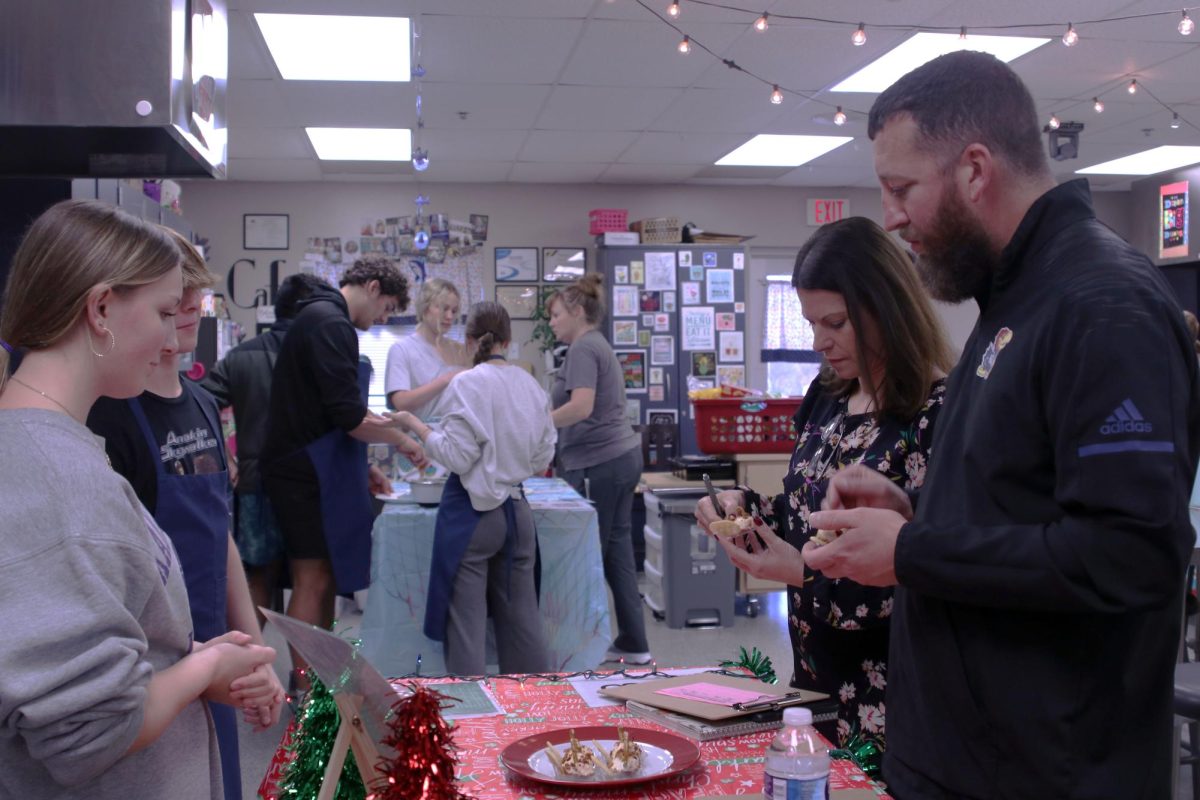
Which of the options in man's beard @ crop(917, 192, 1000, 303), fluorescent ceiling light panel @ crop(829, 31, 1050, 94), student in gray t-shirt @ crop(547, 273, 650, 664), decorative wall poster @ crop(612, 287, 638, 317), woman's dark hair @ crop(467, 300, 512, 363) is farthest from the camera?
decorative wall poster @ crop(612, 287, 638, 317)

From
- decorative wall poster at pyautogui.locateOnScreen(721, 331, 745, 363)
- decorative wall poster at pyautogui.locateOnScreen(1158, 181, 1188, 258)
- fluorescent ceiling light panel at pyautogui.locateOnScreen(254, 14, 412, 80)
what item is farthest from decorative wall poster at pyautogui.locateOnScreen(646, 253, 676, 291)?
decorative wall poster at pyautogui.locateOnScreen(1158, 181, 1188, 258)

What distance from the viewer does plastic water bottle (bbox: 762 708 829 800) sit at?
1.15 metres

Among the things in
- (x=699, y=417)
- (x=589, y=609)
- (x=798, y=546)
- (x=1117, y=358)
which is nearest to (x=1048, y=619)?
(x=1117, y=358)

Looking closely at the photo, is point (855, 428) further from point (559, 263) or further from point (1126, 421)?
point (559, 263)

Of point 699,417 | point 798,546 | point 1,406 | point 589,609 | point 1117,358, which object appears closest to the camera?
point 1117,358

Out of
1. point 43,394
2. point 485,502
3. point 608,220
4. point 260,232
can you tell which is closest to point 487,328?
point 485,502

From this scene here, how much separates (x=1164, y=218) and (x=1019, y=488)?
8.89 m

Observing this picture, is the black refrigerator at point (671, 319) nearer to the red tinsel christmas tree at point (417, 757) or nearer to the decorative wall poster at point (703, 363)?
the decorative wall poster at point (703, 363)

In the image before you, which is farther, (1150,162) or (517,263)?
(517,263)

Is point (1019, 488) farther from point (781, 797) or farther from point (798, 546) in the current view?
point (798, 546)

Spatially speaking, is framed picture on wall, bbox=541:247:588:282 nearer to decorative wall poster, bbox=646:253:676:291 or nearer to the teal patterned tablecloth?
decorative wall poster, bbox=646:253:676:291

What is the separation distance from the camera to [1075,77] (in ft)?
19.2

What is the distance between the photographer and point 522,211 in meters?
8.70

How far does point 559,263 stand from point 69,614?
25.4ft
